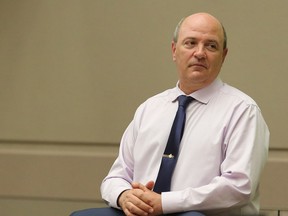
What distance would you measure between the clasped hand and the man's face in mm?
430

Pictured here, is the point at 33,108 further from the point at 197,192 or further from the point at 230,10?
the point at 197,192

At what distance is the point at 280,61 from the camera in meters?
3.24

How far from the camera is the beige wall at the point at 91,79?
3.26m

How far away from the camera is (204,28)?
2.22 metres

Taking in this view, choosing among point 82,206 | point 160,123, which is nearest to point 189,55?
point 160,123

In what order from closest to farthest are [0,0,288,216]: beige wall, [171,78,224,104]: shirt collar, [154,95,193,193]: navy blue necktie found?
[154,95,193,193]: navy blue necktie < [171,78,224,104]: shirt collar < [0,0,288,216]: beige wall

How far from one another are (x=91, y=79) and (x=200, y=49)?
1.34 metres

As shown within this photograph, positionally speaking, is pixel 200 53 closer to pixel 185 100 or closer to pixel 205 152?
pixel 185 100

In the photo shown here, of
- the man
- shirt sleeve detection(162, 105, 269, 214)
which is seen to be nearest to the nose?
the man

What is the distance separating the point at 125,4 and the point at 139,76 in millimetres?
400

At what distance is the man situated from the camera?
2000 millimetres

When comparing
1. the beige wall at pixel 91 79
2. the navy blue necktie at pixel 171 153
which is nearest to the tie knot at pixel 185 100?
the navy blue necktie at pixel 171 153

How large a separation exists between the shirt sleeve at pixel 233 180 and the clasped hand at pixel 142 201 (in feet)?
0.09

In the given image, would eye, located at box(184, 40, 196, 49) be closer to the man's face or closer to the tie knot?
the man's face
